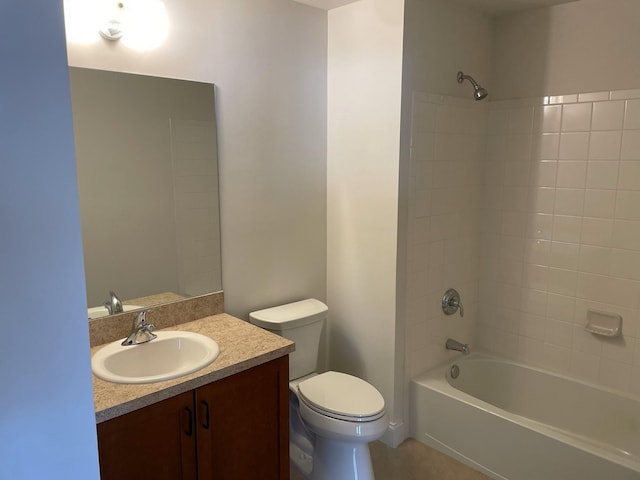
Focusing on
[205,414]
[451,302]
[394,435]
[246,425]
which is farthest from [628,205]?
[205,414]

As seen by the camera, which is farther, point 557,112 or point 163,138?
point 557,112

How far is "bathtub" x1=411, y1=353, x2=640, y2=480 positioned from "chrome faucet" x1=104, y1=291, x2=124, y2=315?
162cm

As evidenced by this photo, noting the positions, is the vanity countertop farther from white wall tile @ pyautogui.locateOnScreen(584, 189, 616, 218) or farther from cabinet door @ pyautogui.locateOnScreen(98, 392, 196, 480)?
white wall tile @ pyautogui.locateOnScreen(584, 189, 616, 218)

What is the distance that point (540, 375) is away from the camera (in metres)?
2.89

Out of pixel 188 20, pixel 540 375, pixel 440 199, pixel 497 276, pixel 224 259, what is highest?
pixel 188 20

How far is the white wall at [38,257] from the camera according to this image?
68 centimetres

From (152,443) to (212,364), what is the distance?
0.33 meters

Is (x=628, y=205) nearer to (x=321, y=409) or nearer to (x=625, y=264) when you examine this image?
(x=625, y=264)

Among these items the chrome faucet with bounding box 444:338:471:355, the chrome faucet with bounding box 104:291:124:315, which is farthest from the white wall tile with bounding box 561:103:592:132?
the chrome faucet with bounding box 104:291:124:315

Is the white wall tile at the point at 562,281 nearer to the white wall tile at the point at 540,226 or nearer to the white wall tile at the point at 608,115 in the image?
the white wall tile at the point at 540,226

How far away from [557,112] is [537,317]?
3.93 ft

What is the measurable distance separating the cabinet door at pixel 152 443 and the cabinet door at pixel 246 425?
0.16 feet

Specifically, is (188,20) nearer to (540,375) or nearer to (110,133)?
(110,133)

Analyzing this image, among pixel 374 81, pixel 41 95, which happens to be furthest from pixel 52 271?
pixel 374 81
